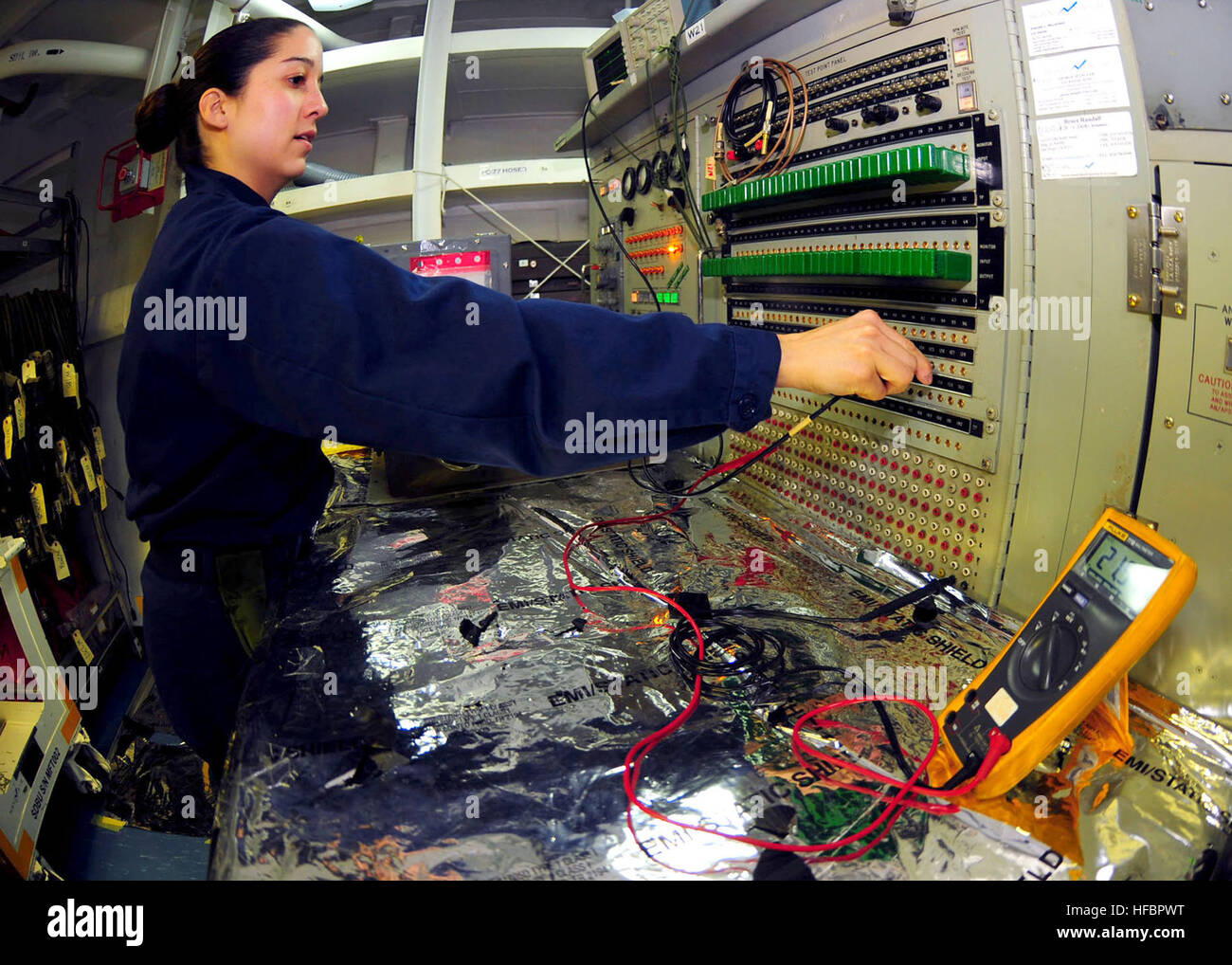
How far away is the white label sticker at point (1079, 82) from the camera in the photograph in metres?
0.86

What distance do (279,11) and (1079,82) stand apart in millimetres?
4012

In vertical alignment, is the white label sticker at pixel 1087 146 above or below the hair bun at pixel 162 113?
below

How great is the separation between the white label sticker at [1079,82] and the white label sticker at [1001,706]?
751 millimetres

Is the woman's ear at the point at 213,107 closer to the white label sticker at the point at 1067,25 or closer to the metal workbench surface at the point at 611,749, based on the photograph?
the metal workbench surface at the point at 611,749

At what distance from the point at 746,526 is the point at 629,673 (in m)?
0.62

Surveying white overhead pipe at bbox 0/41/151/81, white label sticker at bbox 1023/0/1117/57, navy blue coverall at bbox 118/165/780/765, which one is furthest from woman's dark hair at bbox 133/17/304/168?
white overhead pipe at bbox 0/41/151/81

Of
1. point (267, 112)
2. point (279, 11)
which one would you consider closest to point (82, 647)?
point (267, 112)

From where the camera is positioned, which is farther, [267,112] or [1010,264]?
[267,112]

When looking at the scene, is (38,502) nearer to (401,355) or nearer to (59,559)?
(59,559)

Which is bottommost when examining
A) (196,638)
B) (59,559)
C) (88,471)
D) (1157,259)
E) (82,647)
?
(82,647)

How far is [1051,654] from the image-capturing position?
71 cm

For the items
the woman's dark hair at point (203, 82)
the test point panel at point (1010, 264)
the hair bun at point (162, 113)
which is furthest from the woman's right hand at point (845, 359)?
the hair bun at point (162, 113)
